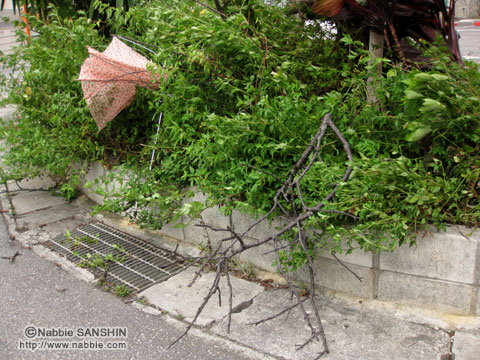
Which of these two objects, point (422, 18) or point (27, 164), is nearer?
point (422, 18)

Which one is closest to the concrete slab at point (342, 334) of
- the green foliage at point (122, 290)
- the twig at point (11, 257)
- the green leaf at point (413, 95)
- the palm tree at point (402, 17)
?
the green foliage at point (122, 290)

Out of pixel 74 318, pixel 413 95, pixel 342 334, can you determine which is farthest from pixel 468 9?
pixel 74 318

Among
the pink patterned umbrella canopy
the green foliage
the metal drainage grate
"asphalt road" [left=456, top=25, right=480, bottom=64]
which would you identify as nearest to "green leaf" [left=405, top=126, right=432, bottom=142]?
the metal drainage grate

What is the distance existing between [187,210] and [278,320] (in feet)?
3.28

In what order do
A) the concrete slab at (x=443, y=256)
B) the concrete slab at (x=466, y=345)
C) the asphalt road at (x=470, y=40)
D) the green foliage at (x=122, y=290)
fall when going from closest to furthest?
the concrete slab at (x=466, y=345), the concrete slab at (x=443, y=256), the green foliage at (x=122, y=290), the asphalt road at (x=470, y=40)

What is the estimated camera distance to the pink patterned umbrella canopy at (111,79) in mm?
4371

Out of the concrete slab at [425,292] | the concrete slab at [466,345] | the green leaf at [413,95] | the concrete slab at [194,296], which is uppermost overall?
the green leaf at [413,95]

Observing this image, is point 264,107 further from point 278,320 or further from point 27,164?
point 27,164

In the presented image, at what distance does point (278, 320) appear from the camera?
329cm

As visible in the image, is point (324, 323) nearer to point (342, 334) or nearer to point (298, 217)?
point (342, 334)

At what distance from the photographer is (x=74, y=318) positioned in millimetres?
3498

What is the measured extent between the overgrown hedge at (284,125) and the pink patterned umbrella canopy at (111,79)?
0.84 feet

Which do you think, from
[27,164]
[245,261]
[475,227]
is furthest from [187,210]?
[27,164]

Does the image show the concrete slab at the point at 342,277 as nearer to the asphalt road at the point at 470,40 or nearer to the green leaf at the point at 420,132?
the green leaf at the point at 420,132
